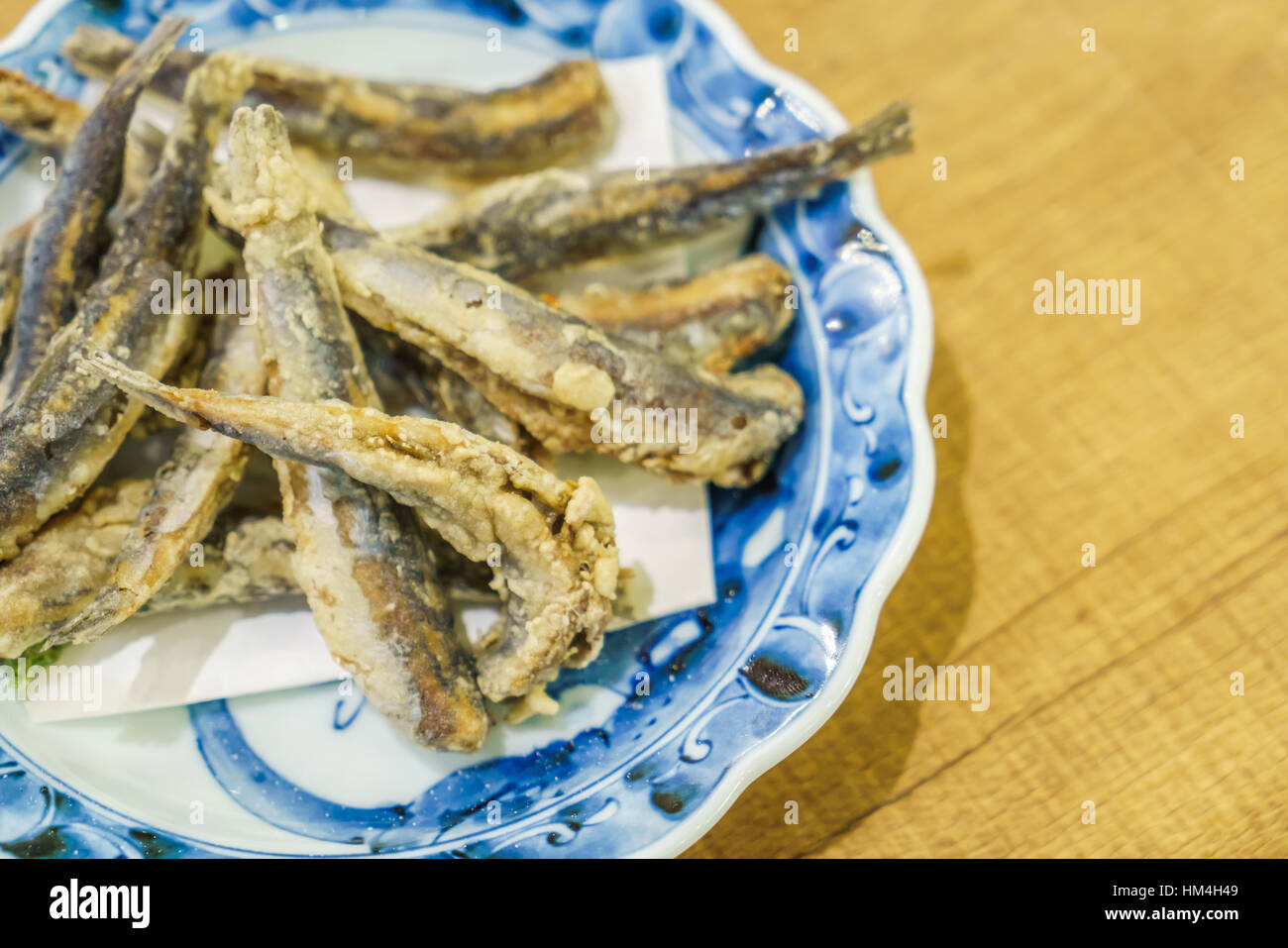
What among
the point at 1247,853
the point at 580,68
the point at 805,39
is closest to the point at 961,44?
the point at 805,39

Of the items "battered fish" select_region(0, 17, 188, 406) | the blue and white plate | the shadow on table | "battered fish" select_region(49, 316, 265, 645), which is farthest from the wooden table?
"battered fish" select_region(49, 316, 265, 645)

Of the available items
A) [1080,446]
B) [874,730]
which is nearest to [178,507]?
[874,730]

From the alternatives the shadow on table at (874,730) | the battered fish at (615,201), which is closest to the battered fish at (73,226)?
the battered fish at (615,201)

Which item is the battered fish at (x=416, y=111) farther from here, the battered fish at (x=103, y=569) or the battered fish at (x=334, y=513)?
the battered fish at (x=103, y=569)

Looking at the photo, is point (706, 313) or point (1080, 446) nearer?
point (706, 313)

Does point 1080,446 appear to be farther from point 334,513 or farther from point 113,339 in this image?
point 113,339

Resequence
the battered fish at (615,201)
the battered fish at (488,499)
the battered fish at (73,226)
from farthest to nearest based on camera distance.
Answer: the battered fish at (615,201), the battered fish at (73,226), the battered fish at (488,499)
